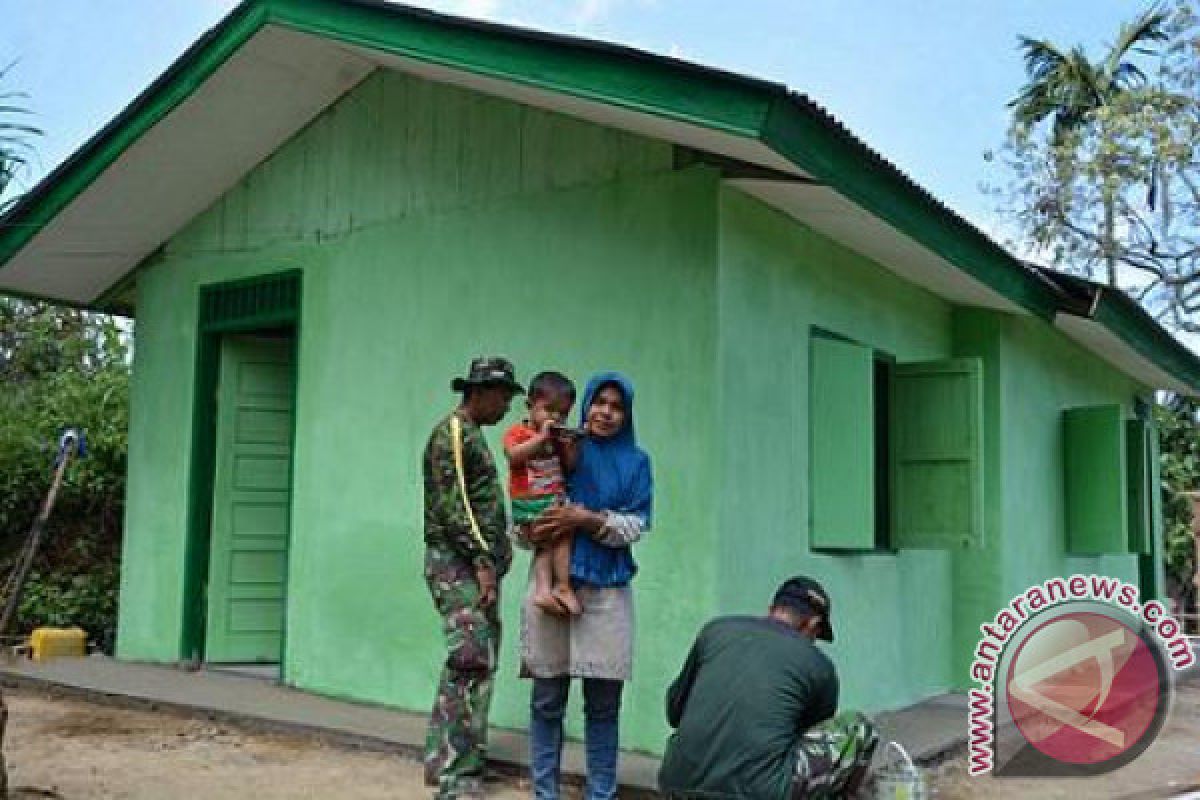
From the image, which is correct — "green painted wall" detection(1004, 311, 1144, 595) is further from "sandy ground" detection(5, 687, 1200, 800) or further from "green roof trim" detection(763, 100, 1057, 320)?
"sandy ground" detection(5, 687, 1200, 800)

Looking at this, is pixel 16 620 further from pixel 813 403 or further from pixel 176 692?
→ pixel 813 403

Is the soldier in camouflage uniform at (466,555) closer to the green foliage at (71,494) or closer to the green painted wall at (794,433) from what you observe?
the green painted wall at (794,433)

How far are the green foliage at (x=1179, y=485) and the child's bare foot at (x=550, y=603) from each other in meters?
12.9

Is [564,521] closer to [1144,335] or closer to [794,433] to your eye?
[794,433]

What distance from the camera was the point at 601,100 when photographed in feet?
15.9

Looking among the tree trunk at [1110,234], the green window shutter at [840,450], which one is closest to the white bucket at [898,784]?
the green window shutter at [840,450]

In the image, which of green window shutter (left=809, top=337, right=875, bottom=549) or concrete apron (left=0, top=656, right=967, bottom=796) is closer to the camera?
concrete apron (left=0, top=656, right=967, bottom=796)

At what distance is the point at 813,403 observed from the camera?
19.9 ft

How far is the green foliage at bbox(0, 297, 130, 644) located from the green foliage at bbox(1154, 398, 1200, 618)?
11770 millimetres

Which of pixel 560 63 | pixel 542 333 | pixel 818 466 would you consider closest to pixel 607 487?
pixel 560 63

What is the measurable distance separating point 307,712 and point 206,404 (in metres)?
2.48

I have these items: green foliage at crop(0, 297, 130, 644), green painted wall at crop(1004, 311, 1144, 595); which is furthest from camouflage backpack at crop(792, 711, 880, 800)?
green foliage at crop(0, 297, 130, 644)

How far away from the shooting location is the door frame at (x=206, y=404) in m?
7.51

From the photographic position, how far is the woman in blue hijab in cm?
415
